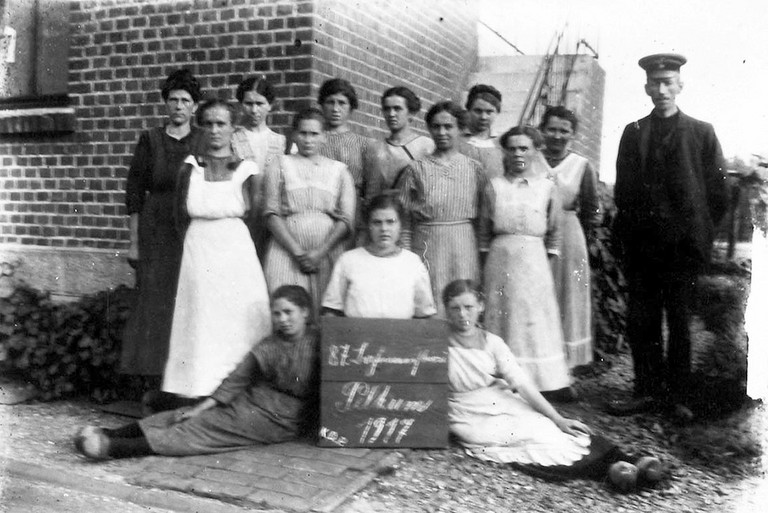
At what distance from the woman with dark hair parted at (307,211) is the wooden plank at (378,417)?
0.60m

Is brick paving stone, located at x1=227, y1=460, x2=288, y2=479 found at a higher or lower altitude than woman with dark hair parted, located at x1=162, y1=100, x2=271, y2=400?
lower

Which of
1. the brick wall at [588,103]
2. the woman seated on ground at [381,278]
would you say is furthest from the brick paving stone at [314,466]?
the brick wall at [588,103]

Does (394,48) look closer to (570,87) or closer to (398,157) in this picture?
(570,87)

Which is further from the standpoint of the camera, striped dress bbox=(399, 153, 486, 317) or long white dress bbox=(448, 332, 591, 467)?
striped dress bbox=(399, 153, 486, 317)

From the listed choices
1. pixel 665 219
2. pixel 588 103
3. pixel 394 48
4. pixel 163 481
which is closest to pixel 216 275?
pixel 163 481

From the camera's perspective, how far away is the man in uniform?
421 centimetres

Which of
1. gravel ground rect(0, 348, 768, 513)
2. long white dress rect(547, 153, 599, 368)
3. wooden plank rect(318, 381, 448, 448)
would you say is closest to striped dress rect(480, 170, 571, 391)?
long white dress rect(547, 153, 599, 368)

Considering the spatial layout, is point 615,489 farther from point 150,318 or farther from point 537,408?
point 150,318

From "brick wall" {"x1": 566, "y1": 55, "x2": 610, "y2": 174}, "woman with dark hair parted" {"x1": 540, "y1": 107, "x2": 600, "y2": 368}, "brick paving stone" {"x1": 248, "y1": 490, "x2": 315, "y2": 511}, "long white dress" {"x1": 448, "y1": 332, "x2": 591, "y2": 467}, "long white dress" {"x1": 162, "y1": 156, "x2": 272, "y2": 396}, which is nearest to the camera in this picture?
"brick paving stone" {"x1": 248, "y1": 490, "x2": 315, "y2": 511}

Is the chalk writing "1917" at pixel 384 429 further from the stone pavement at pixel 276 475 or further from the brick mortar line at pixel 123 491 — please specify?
the brick mortar line at pixel 123 491

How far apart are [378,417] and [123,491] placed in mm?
1172

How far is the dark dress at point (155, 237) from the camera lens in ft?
14.7

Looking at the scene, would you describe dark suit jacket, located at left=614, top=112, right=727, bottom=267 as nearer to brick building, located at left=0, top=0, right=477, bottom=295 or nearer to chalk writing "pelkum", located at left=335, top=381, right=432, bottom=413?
chalk writing "pelkum", located at left=335, top=381, right=432, bottom=413

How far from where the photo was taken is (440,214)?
4242 mm
